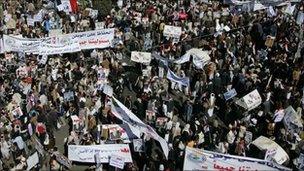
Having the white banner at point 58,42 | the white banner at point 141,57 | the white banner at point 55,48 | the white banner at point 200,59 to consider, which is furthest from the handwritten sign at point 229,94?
the white banner at point 55,48

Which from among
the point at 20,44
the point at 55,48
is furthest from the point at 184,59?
the point at 20,44

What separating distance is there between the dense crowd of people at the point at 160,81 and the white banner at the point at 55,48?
0.47 metres

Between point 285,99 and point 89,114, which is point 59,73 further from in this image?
point 285,99

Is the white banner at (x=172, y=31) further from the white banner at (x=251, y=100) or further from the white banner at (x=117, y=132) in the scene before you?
the white banner at (x=117, y=132)

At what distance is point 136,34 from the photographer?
31.5 m

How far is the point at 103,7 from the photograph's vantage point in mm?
33625

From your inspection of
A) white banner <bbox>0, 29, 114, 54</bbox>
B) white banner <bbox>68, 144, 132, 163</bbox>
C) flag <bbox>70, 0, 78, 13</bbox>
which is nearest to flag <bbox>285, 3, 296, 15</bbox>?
white banner <bbox>0, 29, 114, 54</bbox>

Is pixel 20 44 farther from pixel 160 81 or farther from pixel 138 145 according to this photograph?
pixel 138 145

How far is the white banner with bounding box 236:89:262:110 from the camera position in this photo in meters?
24.4

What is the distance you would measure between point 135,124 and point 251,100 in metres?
5.33

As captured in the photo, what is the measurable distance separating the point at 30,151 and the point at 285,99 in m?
10.3

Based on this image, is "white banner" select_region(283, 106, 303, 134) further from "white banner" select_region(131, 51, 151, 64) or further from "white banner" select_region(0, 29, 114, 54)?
"white banner" select_region(0, 29, 114, 54)

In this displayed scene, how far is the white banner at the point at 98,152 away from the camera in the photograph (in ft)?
70.4

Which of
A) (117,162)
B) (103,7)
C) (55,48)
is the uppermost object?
(103,7)
